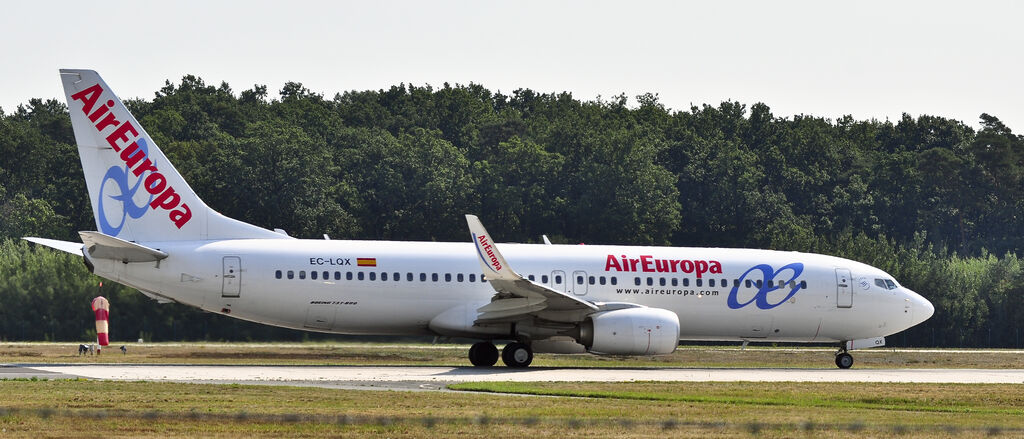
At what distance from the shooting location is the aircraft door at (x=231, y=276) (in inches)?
1361

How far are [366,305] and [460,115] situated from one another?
6598 cm

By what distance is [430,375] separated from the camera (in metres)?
31.2

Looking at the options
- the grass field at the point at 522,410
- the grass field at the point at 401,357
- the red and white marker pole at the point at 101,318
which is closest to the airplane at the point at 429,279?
the grass field at the point at 401,357

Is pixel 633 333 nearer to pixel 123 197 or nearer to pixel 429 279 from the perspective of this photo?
pixel 429 279

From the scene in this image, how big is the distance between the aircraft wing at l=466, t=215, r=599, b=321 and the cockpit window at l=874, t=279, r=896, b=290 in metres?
8.97

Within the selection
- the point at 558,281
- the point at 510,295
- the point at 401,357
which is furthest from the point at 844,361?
the point at 401,357

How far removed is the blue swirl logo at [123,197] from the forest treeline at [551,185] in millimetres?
14628

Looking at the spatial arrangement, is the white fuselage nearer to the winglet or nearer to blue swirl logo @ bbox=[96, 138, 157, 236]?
blue swirl logo @ bbox=[96, 138, 157, 236]

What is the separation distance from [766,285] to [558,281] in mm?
Answer: 5629

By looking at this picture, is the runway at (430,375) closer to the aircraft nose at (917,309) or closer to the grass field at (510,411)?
the grass field at (510,411)

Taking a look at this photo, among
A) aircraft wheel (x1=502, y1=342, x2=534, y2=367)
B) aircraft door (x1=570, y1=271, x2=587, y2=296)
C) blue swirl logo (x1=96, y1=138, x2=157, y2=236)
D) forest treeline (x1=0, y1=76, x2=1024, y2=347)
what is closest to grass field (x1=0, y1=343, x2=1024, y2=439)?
aircraft wheel (x1=502, y1=342, x2=534, y2=367)

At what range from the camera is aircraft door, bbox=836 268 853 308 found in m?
38.7

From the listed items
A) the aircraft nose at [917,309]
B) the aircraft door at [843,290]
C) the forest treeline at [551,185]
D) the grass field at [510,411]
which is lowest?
the grass field at [510,411]

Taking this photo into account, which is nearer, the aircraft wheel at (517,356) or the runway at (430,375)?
the runway at (430,375)
